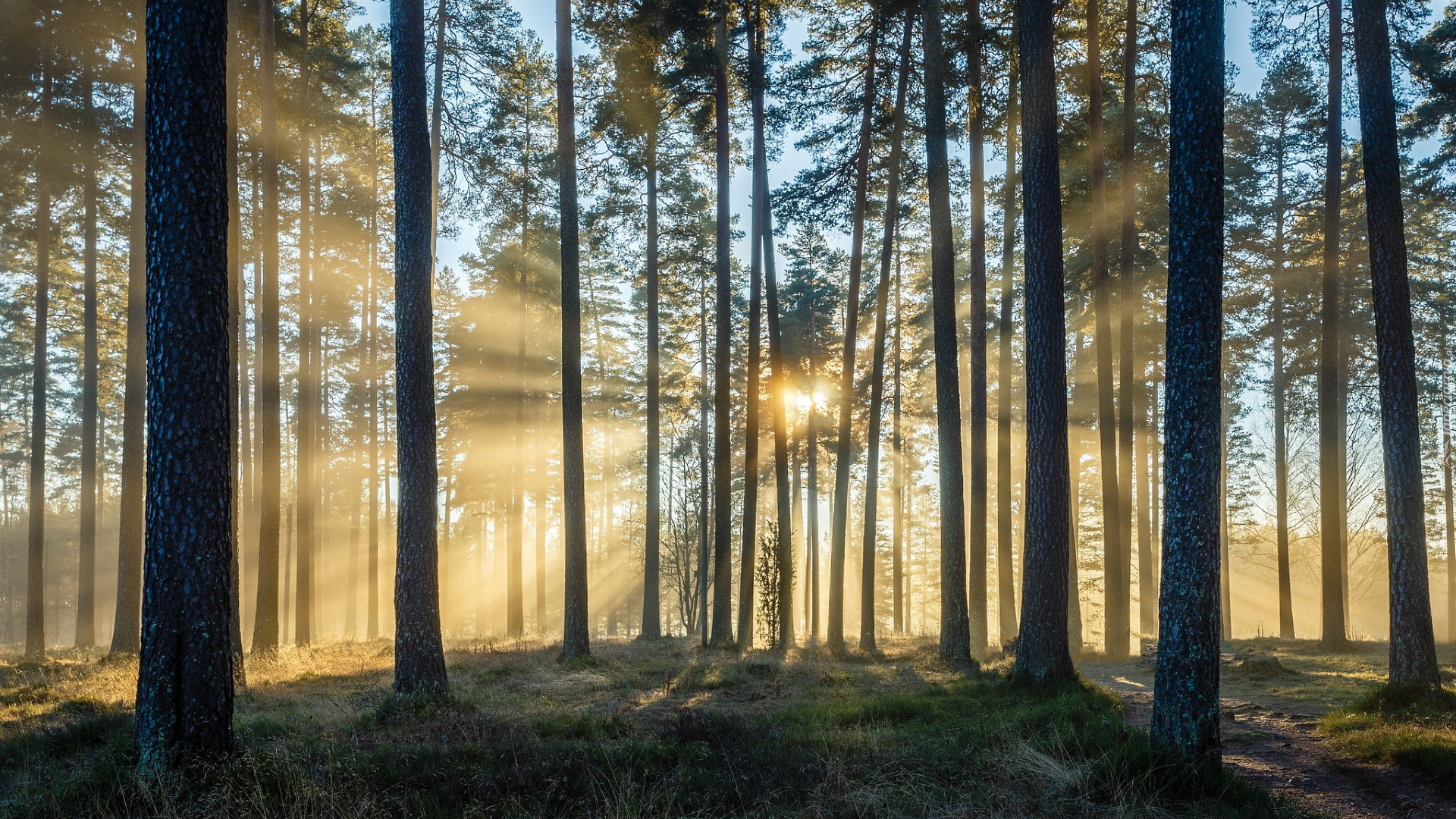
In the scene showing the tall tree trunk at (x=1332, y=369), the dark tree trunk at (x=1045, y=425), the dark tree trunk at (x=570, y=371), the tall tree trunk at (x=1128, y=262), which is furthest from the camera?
the tall tree trunk at (x=1332, y=369)

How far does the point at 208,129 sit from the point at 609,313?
2513 cm

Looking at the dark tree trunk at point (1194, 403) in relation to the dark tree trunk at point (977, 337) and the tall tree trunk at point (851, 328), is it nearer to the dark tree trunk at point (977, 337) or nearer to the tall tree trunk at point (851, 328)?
the dark tree trunk at point (977, 337)

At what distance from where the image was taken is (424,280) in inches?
390

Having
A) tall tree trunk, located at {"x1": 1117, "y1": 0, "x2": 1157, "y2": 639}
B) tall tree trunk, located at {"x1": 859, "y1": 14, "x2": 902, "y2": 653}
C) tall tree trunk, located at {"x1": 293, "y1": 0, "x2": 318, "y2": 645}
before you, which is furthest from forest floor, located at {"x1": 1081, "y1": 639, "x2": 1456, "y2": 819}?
tall tree trunk, located at {"x1": 293, "y1": 0, "x2": 318, "y2": 645}

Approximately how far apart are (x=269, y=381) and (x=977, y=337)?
570 inches

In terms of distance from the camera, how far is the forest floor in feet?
19.8

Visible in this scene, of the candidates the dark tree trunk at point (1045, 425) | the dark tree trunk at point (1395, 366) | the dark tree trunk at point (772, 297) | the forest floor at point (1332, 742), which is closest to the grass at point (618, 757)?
the dark tree trunk at point (1045, 425)

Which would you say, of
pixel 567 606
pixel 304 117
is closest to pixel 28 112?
pixel 304 117

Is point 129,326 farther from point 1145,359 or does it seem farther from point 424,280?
point 1145,359

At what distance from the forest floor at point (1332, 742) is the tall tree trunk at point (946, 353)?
2.87 meters

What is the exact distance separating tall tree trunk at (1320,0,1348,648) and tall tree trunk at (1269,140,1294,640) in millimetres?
3320

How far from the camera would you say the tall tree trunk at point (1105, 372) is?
1584cm

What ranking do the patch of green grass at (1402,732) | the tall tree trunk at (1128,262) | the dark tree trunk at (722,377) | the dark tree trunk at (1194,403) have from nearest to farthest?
the dark tree trunk at (1194,403) → the patch of green grass at (1402,732) → the tall tree trunk at (1128,262) → the dark tree trunk at (722,377)

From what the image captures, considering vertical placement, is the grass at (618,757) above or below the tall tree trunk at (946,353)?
below
